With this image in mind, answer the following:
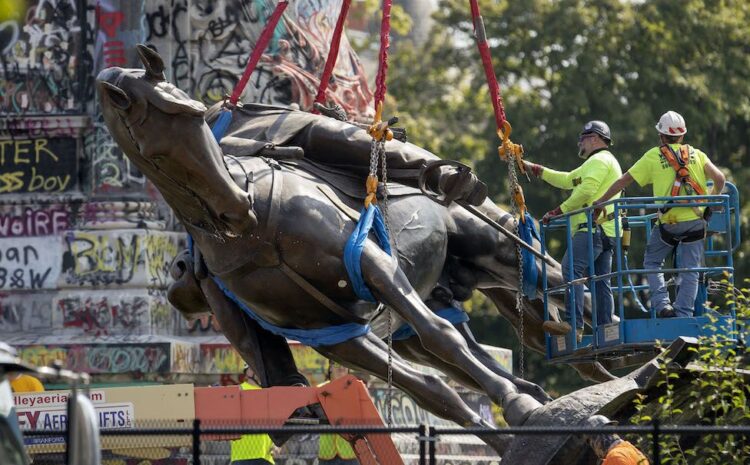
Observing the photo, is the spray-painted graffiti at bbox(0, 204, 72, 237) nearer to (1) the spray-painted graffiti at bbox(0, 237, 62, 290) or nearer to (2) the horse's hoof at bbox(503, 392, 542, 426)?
(1) the spray-painted graffiti at bbox(0, 237, 62, 290)

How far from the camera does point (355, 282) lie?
1441 centimetres

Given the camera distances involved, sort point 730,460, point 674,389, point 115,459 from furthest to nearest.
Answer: point 115,459 < point 674,389 < point 730,460

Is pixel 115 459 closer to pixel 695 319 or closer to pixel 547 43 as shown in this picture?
pixel 695 319

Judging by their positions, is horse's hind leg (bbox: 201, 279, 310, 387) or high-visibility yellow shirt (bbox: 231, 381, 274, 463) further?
high-visibility yellow shirt (bbox: 231, 381, 274, 463)

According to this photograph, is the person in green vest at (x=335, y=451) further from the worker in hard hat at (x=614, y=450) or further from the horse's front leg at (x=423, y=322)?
the worker in hard hat at (x=614, y=450)

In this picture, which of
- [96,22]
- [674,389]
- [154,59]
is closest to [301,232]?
[154,59]

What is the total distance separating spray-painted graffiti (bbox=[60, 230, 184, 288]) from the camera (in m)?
21.8

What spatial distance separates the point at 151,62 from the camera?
44.4 feet

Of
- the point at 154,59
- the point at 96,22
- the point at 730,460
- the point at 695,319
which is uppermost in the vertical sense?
the point at 96,22

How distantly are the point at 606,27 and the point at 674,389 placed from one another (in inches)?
869

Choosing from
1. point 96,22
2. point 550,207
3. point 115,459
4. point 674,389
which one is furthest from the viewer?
point 550,207

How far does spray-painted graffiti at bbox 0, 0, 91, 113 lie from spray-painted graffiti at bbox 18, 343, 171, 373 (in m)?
2.71

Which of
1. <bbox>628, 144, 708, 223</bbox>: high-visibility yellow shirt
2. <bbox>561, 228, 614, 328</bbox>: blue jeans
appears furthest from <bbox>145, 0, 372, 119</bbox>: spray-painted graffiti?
<bbox>628, 144, 708, 223</bbox>: high-visibility yellow shirt

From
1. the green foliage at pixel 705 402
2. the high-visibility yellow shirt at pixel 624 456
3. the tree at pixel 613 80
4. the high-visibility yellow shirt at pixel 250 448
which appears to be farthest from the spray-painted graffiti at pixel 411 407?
the tree at pixel 613 80
